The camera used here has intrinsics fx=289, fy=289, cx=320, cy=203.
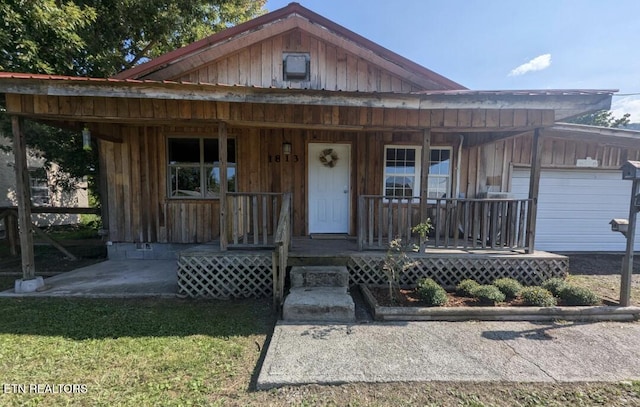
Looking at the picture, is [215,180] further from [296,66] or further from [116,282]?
[296,66]

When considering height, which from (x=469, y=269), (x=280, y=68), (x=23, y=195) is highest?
(x=280, y=68)

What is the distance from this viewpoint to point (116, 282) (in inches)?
197

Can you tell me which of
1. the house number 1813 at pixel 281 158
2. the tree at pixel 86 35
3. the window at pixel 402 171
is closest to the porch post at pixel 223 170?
the house number 1813 at pixel 281 158

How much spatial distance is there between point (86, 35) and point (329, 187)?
8.18 meters

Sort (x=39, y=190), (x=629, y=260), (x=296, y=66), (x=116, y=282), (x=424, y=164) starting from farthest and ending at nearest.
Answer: (x=39, y=190) → (x=296, y=66) → (x=116, y=282) → (x=424, y=164) → (x=629, y=260)

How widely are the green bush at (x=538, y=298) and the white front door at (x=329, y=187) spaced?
3.54 m

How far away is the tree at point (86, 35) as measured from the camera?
610cm

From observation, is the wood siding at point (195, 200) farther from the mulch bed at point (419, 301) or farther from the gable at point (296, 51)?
the mulch bed at point (419, 301)

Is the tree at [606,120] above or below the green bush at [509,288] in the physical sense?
above

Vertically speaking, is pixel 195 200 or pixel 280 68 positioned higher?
pixel 280 68

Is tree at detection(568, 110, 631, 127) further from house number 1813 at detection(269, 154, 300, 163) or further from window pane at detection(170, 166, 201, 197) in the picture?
window pane at detection(170, 166, 201, 197)

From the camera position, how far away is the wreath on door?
256 inches

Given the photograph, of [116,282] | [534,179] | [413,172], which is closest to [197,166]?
[116,282]

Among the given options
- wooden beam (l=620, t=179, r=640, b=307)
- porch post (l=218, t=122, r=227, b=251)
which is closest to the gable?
porch post (l=218, t=122, r=227, b=251)
